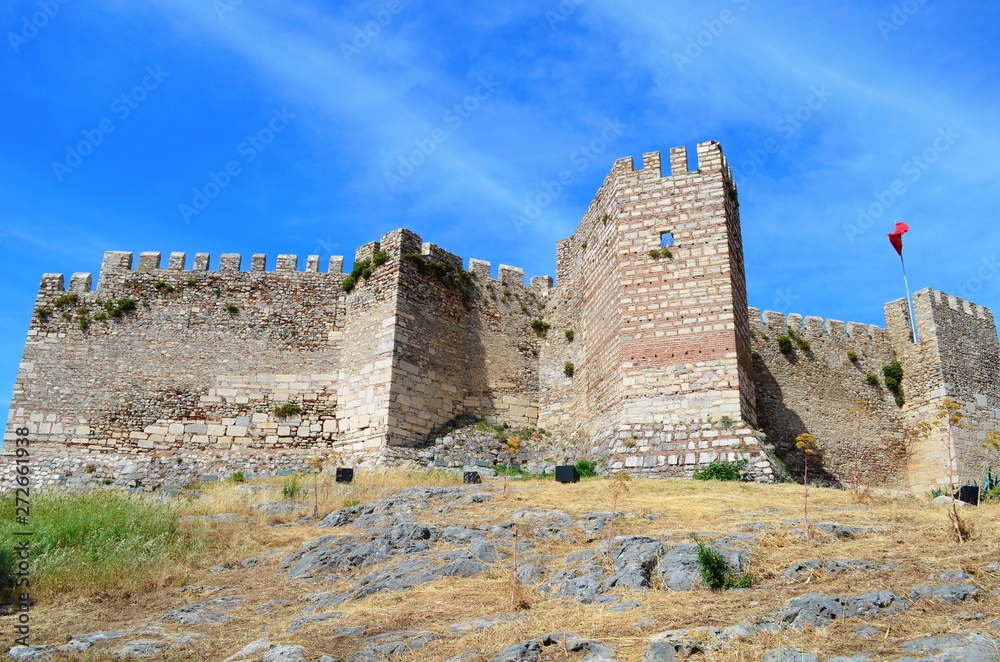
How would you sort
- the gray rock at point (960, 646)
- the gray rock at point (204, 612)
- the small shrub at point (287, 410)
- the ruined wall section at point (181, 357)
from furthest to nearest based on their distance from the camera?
the small shrub at point (287, 410) < the ruined wall section at point (181, 357) < the gray rock at point (204, 612) < the gray rock at point (960, 646)

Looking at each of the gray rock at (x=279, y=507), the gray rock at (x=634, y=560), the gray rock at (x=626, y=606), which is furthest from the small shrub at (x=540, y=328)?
the gray rock at (x=626, y=606)

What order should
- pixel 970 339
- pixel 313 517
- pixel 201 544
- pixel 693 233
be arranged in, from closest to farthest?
pixel 201 544
pixel 313 517
pixel 693 233
pixel 970 339

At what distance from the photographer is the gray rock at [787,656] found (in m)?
6.16

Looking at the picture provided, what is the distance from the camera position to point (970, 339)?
25594 mm

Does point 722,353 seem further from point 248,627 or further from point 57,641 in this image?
point 57,641

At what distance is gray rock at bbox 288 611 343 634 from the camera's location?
8.38 m

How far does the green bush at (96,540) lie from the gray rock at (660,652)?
6.92m

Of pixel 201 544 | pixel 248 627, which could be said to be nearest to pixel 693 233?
pixel 201 544

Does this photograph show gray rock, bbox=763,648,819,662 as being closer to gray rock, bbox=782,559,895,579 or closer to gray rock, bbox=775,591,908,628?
gray rock, bbox=775,591,908,628

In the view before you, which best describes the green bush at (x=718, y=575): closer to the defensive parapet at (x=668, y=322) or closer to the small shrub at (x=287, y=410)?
the defensive parapet at (x=668, y=322)

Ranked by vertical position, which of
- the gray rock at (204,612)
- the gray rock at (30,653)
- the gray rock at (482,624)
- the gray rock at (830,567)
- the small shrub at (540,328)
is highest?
the small shrub at (540,328)

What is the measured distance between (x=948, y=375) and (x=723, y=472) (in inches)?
515

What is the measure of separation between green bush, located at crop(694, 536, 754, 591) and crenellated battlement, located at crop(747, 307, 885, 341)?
1732cm

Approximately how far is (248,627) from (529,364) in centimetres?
1380
